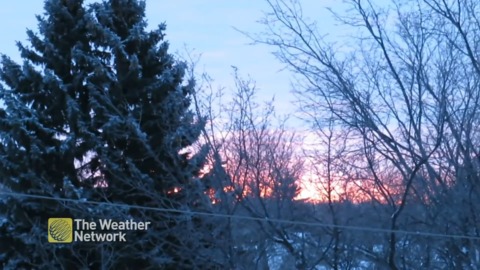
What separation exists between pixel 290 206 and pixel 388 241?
1924mm

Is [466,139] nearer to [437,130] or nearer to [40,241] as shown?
[437,130]

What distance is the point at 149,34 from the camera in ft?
55.6

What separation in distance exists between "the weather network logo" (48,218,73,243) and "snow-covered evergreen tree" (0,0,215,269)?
0.46 feet

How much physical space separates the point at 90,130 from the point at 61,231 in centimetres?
221

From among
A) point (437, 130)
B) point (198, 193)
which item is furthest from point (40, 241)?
point (437, 130)

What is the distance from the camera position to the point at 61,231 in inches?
666

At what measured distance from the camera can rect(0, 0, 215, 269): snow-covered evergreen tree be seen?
15844mm

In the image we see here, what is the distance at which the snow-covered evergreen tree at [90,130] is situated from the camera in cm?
1584

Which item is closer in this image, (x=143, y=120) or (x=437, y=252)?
(x=437, y=252)

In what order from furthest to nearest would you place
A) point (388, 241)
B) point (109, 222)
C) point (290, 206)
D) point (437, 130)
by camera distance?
point (109, 222) → point (290, 206) → point (388, 241) → point (437, 130)

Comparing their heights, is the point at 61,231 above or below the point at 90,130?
below

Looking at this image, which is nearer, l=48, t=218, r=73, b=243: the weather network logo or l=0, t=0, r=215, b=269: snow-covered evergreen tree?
l=0, t=0, r=215, b=269: snow-covered evergreen tree

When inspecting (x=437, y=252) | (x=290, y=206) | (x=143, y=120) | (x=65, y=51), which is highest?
(x=65, y=51)

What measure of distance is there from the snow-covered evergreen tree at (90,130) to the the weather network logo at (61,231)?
14 centimetres
